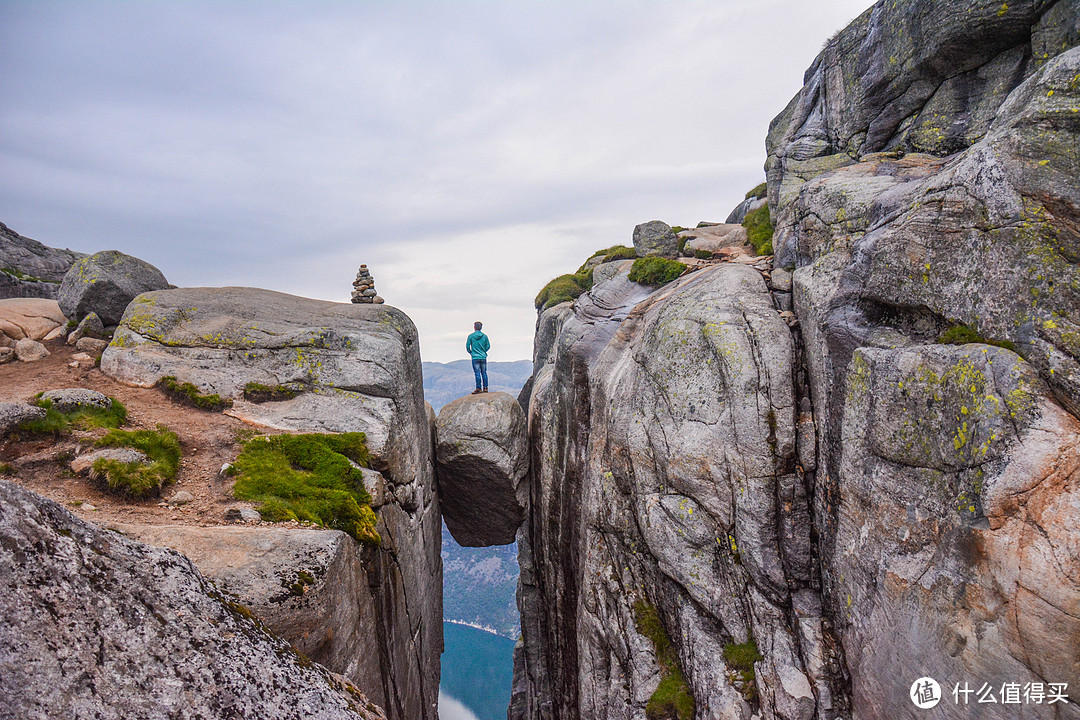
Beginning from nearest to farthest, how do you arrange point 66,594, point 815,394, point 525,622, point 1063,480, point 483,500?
point 66,594 < point 1063,480 < point 815,394 < point 483,500 < point 525,622

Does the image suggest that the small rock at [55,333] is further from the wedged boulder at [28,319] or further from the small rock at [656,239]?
the small rock at [656,239]

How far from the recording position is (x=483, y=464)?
24.5 m

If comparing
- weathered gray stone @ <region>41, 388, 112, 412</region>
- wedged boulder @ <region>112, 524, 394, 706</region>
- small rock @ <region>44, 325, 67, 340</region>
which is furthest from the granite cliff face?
small rock @ <region>44, 325, 67, 340</region>

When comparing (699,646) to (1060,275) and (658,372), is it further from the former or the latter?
(1060,275)

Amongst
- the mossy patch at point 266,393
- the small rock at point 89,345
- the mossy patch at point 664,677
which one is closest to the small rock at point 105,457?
the mossy patch at point 266,393

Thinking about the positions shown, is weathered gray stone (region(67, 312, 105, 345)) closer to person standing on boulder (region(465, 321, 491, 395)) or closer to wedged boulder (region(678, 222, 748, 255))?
person standing on boulder (region(465, 321, 491, 395))

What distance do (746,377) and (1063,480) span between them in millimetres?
7106

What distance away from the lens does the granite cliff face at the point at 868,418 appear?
866cm

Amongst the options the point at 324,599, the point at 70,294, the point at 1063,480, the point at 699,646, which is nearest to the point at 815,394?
the point at 1063,480

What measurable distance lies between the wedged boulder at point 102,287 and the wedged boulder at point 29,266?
15664mm

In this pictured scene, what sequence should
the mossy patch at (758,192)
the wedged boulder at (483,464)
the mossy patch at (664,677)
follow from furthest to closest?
the mossy patch at (758,192) < the wedged boulder at (483,464) < the mossy patch at (664,677)

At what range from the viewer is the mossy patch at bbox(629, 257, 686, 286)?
22147 millimetres

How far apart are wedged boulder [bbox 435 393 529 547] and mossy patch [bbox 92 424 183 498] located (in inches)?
509

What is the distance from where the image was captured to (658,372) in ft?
53.8
